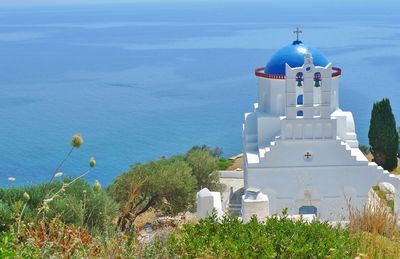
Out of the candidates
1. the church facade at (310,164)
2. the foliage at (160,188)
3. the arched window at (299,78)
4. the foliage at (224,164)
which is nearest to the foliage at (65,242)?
the church facade at (310,164)

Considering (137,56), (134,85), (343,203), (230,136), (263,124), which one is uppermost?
(137,56)

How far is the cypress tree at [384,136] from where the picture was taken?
19094 millimetres

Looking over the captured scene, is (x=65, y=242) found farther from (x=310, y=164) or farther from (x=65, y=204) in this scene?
(x=310, y=164)

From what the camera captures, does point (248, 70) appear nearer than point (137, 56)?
Yes

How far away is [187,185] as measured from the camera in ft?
48.0

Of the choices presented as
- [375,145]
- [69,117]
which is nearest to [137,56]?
[69,117]

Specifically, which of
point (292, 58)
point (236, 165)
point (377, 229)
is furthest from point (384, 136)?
point (377, 229)

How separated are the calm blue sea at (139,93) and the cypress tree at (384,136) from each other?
1421cm

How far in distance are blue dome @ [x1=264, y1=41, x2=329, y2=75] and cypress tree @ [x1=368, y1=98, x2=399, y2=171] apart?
556 centimetres

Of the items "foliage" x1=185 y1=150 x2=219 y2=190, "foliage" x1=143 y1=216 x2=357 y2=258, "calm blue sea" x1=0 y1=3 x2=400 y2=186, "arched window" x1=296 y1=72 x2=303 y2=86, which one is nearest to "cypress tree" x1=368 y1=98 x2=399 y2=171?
"foliage" x1=185 y1=150 x2=219 y2=190

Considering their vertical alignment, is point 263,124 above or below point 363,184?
above

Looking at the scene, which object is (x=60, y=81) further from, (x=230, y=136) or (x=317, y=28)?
(x=317, y=28)

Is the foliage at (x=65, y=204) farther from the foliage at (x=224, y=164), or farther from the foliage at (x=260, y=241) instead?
the foliage at (x=224, y=164)

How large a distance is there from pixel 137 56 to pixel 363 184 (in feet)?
222
